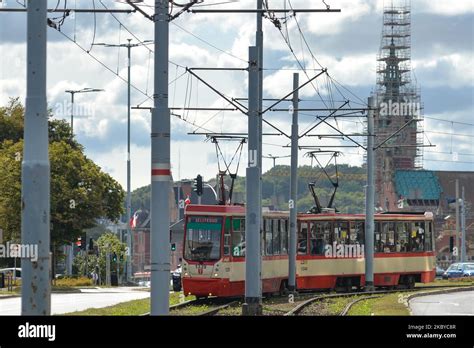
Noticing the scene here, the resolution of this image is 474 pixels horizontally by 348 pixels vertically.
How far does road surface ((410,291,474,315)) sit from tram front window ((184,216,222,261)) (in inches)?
252

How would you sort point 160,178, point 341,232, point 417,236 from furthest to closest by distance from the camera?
point 417,236 < point 341,232 < point 160,178

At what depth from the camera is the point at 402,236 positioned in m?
49.6

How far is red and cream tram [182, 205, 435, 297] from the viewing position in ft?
126

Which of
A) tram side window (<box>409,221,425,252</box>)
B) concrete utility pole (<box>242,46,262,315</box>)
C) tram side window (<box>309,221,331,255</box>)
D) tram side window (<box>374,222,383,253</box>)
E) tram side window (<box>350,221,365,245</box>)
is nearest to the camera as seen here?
concrete utility pole (<box>242,46,262,315</box>)

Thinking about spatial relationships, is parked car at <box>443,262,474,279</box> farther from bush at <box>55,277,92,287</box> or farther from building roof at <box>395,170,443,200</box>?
building roof at <box>395,170,443,200</box>

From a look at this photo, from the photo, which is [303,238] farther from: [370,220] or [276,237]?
[276,237]

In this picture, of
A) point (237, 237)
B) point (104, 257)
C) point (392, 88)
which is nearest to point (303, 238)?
point (237, 237)

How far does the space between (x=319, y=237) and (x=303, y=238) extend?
0.61m

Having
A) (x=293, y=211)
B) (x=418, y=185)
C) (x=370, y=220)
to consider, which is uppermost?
(x=418, y=185)

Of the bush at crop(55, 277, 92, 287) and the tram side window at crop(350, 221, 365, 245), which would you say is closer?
the tram side window at crop(350, 221, 365, 245)

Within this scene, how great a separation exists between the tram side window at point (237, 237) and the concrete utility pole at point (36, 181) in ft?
77.3

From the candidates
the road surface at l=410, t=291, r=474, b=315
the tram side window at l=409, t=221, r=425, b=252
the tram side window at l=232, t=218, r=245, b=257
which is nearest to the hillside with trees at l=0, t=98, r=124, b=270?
the tram side window at l=409, t=221, r=425, b=252
